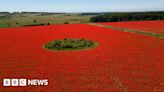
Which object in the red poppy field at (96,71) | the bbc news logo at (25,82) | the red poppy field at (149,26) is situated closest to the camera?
the red poppy field at (96,71)

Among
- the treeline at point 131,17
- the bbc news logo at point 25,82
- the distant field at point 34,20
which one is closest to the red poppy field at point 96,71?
the bbc news logo at point 25,82

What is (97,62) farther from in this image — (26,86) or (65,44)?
(65,44)

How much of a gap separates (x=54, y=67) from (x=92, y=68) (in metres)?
3.04

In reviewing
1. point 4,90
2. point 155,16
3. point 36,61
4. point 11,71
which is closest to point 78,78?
point 4,90

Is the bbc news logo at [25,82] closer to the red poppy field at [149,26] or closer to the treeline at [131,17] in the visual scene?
the red poppy field at [149,26]

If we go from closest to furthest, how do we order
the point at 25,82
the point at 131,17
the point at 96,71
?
the point at 25,82 < the point at 96,71 < the point at 131,17

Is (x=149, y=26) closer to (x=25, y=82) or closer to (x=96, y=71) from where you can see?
(x=96, y=71)

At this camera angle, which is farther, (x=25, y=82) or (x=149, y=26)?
(x=149, y=26)

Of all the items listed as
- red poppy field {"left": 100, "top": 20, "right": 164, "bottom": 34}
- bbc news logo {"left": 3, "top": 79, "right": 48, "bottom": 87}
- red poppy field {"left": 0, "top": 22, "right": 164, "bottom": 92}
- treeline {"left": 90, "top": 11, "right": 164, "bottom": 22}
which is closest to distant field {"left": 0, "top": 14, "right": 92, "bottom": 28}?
treeline {"left": 90, "top": 11, "right": 164, "bottom": 22}

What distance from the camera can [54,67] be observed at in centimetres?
1812

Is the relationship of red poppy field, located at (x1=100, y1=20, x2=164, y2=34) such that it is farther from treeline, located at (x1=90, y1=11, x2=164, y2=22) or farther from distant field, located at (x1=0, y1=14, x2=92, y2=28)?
distant field, located at (x1=0, y1=14, x2=92, y2=28)

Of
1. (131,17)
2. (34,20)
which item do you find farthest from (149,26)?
(34,20)

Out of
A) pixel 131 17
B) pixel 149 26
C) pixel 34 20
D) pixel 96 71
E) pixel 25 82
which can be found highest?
pixel 131 17

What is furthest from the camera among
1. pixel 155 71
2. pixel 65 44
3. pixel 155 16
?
pixel 155 16
